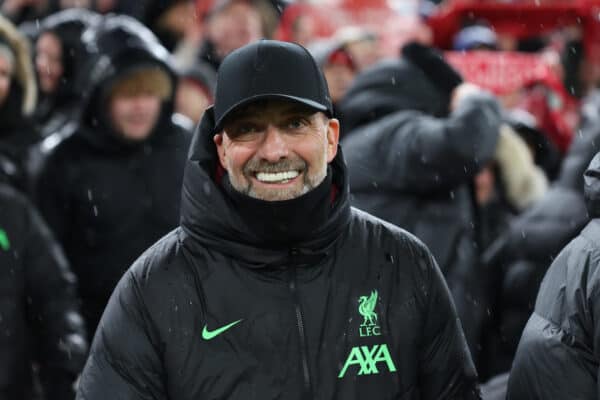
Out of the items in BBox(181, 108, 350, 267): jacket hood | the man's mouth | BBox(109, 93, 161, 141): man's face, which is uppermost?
the man's mouth

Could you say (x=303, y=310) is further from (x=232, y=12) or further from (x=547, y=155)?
(x=232, y=12)

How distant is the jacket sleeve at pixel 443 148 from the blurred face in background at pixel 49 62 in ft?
13.4

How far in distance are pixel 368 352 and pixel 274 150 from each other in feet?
2.10

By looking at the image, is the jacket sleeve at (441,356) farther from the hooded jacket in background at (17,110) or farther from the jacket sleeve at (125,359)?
the hooded jacket in background at (17,110)

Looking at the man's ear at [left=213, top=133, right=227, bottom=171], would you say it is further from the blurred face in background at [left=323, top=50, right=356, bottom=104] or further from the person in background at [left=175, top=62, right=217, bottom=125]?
the person in background at [left=175, top=62, right=217, bottom=125]

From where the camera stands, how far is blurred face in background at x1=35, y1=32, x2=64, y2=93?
980 centimetres

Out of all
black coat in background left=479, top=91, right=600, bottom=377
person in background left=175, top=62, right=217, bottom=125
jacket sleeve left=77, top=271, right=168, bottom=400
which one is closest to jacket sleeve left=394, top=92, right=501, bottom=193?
black coat in background left=479, top=91, right=600, bottom=377

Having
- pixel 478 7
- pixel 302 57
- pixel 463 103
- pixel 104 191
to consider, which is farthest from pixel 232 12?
pixel 302 57

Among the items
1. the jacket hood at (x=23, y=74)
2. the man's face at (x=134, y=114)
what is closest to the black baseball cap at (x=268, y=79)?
the man's face at (x=134, y=114)

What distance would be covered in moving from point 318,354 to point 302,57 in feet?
2.82

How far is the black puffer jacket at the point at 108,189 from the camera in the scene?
696 cm

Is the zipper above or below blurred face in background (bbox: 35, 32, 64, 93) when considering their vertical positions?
above

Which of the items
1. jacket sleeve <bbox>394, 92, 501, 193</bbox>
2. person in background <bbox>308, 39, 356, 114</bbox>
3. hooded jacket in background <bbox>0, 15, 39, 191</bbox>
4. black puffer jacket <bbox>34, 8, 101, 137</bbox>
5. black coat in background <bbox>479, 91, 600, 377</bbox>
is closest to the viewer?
black coat in background <bbox>479, 91, 600, 377</bbox>

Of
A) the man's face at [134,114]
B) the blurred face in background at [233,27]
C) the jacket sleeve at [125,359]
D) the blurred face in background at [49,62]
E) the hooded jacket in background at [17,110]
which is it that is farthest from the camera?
the blurred face in background at [233,27]
